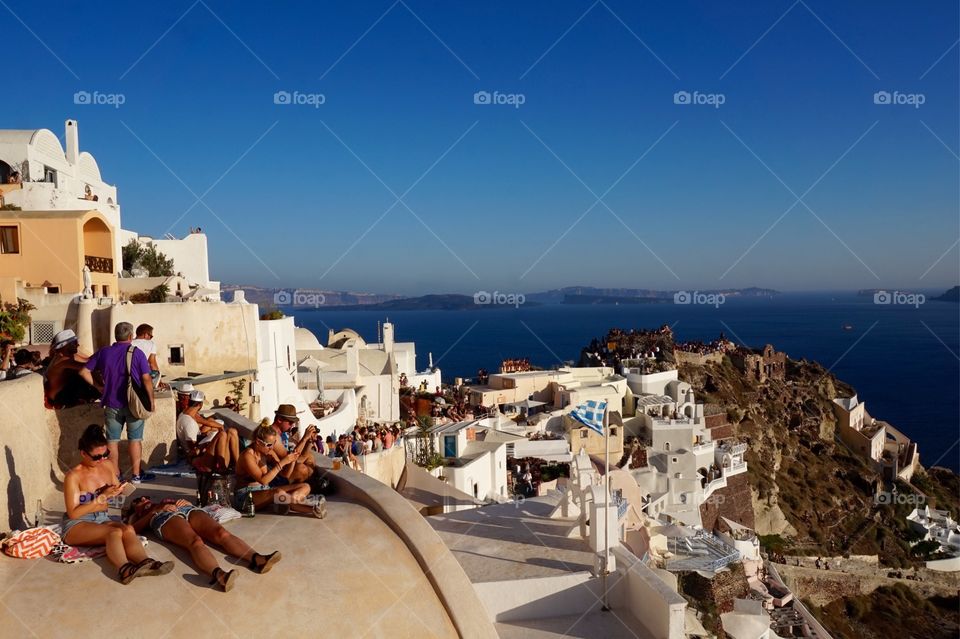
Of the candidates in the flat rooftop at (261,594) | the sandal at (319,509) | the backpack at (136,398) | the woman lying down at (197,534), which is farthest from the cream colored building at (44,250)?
the flat rooftop at (261,594)

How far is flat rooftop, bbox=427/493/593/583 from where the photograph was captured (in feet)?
27.5

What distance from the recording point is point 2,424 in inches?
215

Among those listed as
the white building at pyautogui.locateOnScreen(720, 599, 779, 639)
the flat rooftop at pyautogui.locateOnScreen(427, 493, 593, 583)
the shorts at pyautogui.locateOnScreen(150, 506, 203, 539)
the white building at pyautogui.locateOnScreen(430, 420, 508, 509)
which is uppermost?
the shorts at pyautogui.locateOnScreen(150, 506, 203, 539)

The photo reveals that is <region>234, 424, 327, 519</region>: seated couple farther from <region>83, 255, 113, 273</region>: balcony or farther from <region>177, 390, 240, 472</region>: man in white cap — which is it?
<region>83, 255, 113, 273</region>: balcony

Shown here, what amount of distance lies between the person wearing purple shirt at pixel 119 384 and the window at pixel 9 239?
1090 cm

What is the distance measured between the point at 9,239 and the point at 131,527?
46.0ft

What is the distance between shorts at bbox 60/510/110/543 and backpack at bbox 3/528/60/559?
81mm

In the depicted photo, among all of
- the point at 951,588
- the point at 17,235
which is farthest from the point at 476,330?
the point at 17,235

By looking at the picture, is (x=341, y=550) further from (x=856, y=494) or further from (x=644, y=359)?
(x=856, y=494)

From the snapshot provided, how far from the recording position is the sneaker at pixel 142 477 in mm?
6666

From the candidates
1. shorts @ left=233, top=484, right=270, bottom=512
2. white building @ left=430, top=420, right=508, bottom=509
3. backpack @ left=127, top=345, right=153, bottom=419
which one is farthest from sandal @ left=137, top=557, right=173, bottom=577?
white building @ left=430, top=420, right=508, bottom=509

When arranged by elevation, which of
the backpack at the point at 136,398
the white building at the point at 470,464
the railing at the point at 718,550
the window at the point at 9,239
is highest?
the window at the point at 9,239

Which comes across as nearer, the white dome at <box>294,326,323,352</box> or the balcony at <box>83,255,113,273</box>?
the balcony at <box>83,255,113,273</box>

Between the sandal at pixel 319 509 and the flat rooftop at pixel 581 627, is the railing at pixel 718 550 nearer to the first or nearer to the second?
the flat rooftop at pixel 581 627
